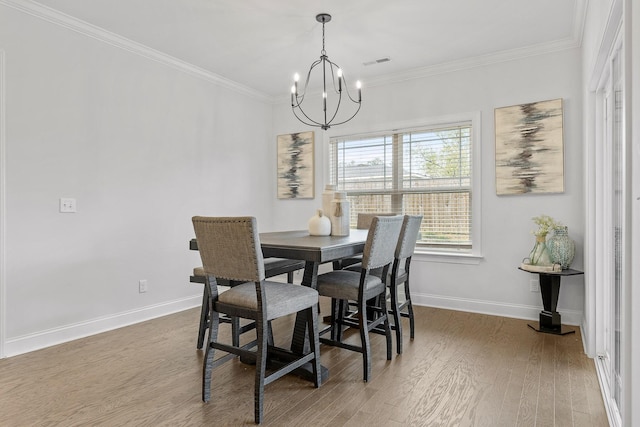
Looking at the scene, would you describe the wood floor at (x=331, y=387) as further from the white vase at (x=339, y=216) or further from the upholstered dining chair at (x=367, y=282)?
the white vase at (x=339, y=216)

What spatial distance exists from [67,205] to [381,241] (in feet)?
8.21

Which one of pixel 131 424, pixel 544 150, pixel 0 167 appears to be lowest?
pixel 131 424

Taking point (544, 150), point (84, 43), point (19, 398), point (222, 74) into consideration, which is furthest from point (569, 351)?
point (84, 43)

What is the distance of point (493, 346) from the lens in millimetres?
3021

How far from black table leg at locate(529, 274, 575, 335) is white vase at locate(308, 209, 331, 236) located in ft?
6.17

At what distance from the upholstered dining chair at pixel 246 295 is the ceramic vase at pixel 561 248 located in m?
2.24

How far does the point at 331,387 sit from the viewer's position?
91.9 inches

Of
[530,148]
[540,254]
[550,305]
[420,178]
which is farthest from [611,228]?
[420,178]

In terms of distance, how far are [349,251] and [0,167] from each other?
2.51m

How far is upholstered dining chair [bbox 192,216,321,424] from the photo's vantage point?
1.98 metres

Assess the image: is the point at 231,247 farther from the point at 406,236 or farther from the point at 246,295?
the point at 406,236

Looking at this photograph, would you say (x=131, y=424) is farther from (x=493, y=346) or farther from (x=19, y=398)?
(x=493, y=346)

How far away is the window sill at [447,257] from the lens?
13.1 feet

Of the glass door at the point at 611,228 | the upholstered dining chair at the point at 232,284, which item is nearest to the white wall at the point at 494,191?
the glass door at the point at 611,228
